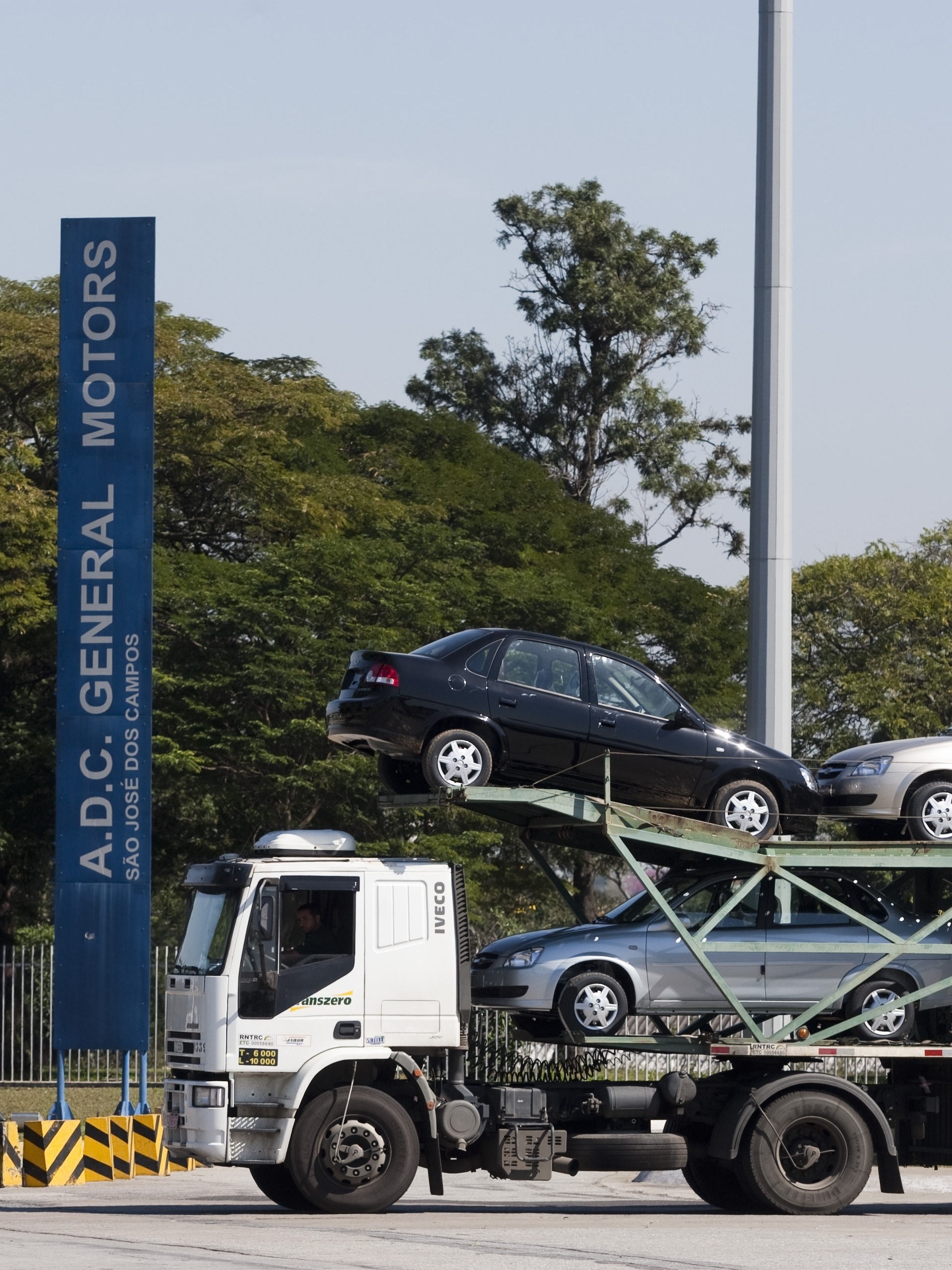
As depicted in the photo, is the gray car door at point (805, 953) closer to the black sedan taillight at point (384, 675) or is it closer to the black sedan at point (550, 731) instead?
the black sedan at point (550, 731)

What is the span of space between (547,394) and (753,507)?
29.2 m

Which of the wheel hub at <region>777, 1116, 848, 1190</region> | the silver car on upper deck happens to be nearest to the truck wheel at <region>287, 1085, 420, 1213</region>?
the wheel hub at <region>777, 1116, 848, 1190</region>

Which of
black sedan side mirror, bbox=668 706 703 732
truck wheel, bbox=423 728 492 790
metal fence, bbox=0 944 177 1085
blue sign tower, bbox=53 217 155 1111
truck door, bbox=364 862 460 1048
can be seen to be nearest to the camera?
truck door, bbox=364 862 460 1048

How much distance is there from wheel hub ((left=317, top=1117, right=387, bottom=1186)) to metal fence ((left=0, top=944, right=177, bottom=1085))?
9.94 metres

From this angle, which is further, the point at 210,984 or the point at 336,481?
the point at 336,481

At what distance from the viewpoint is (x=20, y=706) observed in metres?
32.5

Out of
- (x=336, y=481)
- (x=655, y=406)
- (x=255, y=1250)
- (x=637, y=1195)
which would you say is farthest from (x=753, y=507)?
(x=655, y=406)

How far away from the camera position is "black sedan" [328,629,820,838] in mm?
13383

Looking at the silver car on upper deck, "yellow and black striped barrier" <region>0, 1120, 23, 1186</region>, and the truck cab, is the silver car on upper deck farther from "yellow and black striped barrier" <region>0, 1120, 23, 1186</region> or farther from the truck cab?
"yellow and black striped barrier" <region>0, 1120, 23, 1186</region>

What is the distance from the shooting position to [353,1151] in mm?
12453

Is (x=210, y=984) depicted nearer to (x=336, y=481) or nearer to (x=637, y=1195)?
(x=637, y=1195)

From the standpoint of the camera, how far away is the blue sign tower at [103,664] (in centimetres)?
1811

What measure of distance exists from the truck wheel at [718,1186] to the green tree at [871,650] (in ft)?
86.1

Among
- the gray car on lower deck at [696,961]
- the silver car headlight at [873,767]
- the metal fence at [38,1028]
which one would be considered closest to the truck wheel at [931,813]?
the silver car headlight at [873,767]
